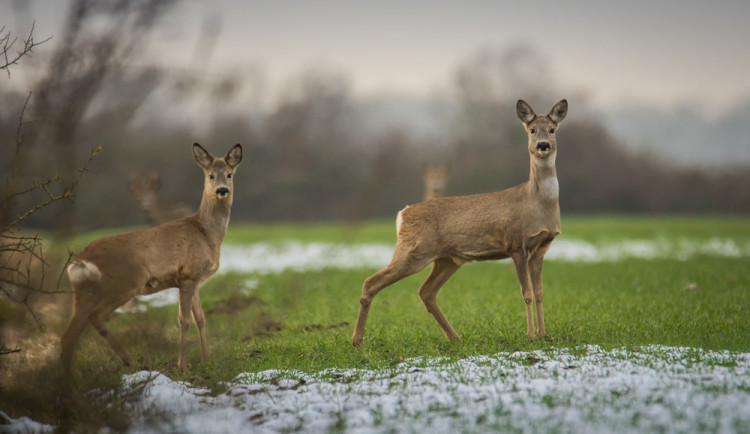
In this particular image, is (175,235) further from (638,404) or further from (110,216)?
(638,404)

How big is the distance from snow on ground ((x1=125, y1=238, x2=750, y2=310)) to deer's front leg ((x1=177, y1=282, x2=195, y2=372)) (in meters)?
7.60

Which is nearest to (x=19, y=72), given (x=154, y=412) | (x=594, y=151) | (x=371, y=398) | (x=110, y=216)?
(x=110, y=216)

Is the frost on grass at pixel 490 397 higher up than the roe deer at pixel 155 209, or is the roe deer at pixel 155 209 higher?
the roe deer at pixel 155 209

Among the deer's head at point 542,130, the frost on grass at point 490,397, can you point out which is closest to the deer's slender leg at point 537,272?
the deer's head at point 542,130

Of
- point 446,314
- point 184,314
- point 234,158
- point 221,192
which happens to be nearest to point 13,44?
point 221,192

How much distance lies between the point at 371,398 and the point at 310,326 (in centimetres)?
364

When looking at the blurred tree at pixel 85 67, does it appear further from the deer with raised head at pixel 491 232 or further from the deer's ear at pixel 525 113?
the deer's ear at pixel 525 113

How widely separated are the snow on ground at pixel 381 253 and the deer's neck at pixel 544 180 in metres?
7.47

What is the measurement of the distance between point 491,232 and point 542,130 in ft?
3.90

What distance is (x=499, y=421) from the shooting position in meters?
5.12

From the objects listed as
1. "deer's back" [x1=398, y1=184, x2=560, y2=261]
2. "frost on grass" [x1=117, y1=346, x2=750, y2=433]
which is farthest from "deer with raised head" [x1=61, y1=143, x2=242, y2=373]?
"deer's back" [x1=398, y1=184, x2=560, y2=261]

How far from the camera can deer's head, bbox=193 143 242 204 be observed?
7.61 meters

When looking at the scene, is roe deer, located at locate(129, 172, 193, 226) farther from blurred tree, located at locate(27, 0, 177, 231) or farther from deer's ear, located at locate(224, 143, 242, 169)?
deer's ear, located at locate(224, 143, 242, 169)

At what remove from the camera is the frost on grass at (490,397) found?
505cm
